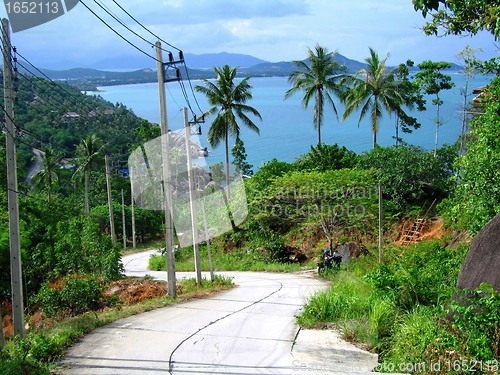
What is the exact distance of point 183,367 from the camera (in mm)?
9000

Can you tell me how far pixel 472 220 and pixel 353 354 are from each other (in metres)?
6.88

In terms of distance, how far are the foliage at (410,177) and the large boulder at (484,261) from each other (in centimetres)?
2141

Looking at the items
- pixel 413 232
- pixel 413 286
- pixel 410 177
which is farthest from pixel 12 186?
pixel 410 177

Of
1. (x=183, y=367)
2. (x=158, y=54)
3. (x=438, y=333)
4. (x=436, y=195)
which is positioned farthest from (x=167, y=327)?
(x=436, y=195)

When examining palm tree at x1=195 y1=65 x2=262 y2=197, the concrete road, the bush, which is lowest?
the bush

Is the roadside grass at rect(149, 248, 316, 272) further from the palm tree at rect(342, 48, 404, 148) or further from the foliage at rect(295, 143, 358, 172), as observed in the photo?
the palm tree at rect(342, 48, 404, 148)

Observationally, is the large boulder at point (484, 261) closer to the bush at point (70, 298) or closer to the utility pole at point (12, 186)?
the utility pole at point (12, 186)

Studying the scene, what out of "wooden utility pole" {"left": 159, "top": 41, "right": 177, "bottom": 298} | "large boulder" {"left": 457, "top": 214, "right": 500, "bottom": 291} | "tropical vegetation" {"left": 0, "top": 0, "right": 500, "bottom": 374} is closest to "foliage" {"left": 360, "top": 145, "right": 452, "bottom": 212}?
"tropical vegetation" {"left": 0, "top": 0, "right": 500, "bottom": 374}

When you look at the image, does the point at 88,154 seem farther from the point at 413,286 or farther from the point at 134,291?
the point at 413,286

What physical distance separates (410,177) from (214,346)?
2256 cm

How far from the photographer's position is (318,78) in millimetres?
41344

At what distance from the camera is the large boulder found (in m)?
8.58

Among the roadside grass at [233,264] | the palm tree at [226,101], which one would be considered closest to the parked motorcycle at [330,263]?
the roadside grass at [233,264]

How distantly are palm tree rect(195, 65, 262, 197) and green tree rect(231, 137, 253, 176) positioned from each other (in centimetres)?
395
